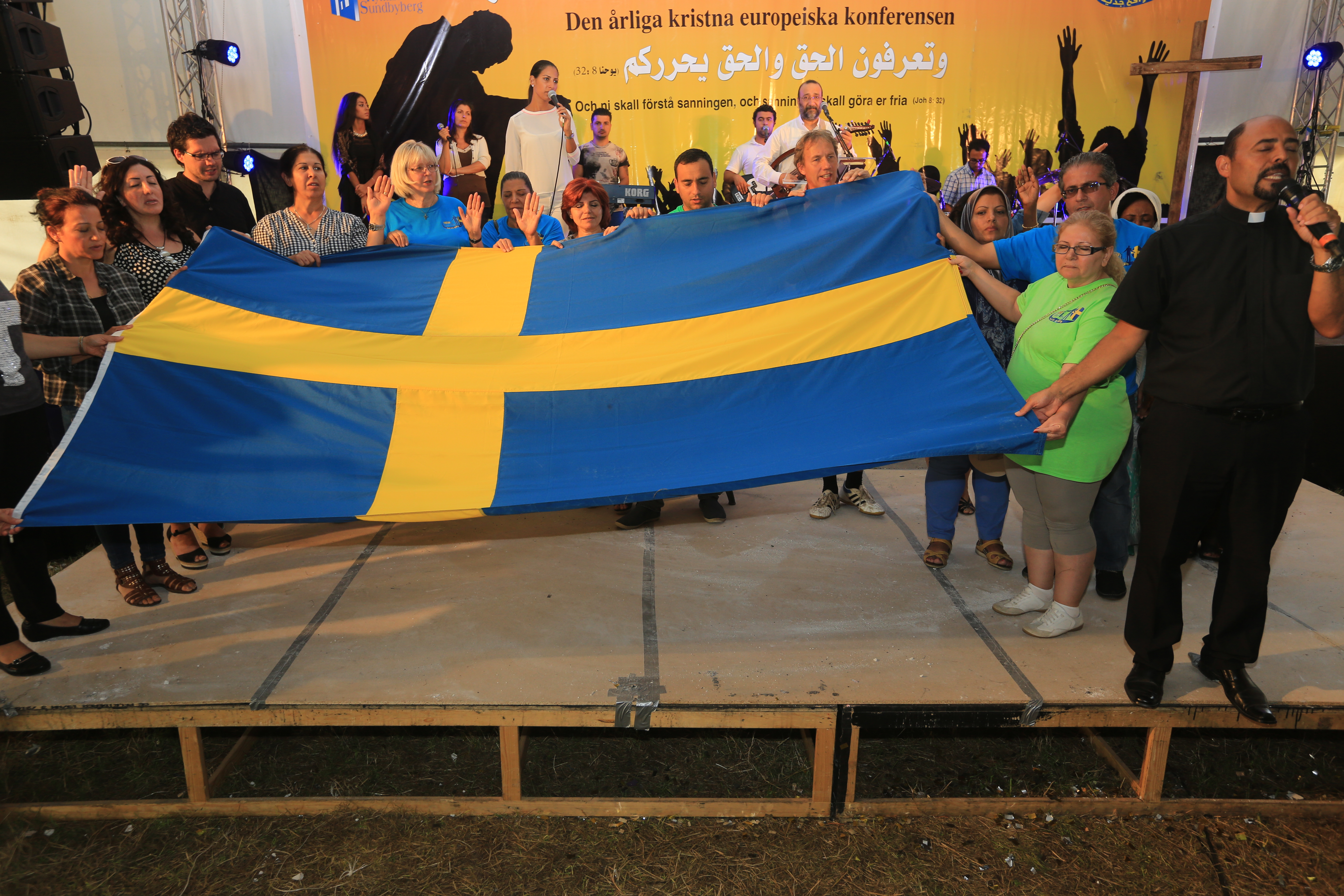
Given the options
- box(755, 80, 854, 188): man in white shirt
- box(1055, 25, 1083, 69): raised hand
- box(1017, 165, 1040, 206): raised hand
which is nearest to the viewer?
box(1017, 165, 1040, 206): raised hand

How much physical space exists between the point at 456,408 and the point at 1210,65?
747cm

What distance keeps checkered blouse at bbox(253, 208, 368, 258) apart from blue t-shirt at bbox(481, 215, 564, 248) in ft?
1.79

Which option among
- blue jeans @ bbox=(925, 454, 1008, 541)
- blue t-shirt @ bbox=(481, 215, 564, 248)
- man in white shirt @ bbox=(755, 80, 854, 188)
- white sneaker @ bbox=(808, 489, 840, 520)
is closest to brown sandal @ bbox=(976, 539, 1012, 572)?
blue jeans @ bbox=(925, 454, 1008, 541)

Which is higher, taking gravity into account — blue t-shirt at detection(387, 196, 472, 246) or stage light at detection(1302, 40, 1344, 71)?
stage light at detection(1302, 40, 1344, 71)

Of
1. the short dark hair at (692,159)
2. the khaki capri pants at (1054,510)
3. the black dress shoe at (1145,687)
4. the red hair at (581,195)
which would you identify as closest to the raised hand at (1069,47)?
the short dark hair at (692,159)

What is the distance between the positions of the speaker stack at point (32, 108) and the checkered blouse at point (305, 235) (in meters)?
2.57

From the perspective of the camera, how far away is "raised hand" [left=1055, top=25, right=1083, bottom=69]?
7.05 m

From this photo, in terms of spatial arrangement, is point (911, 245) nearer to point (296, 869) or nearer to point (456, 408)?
point (456, 408)

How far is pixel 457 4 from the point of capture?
22.4 feet

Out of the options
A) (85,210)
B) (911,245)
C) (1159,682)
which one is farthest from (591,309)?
(1159,682)

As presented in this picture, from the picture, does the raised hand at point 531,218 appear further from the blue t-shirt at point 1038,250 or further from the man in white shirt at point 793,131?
the man in white shirt at point 793,131

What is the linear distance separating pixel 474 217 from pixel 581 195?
0.47 metres

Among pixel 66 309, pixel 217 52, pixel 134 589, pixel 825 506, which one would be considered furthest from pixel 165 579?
pixel 217 52

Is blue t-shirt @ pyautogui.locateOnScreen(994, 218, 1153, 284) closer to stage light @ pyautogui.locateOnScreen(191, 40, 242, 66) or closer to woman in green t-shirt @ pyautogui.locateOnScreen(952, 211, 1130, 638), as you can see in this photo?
woman in green t-shirt @ pyautogui.locateOnScreen(952, 211, 1130, 638)
